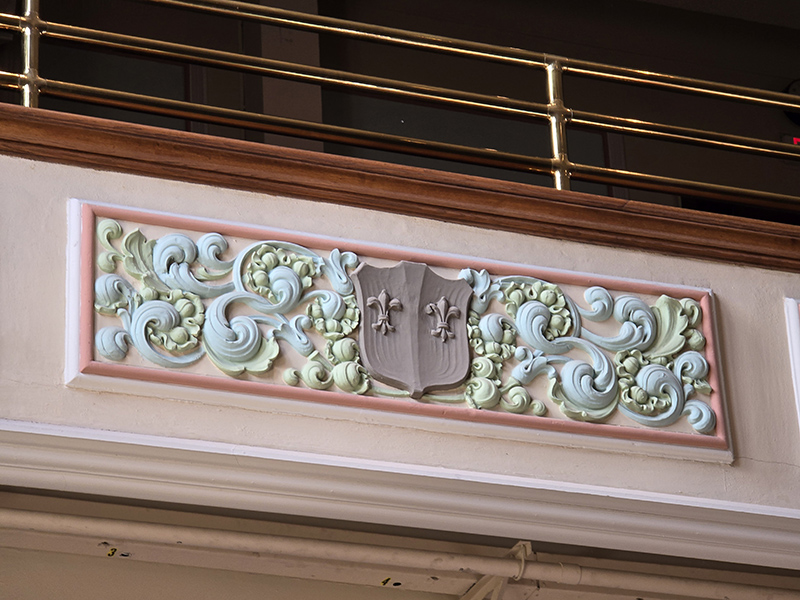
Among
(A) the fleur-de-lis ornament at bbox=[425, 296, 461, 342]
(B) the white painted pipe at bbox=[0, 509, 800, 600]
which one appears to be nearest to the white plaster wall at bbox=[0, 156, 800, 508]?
(A) the fleur-de-lis ornament at bbox=[425, 296, 461, 342]

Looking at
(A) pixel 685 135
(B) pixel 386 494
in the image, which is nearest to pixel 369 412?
(B) pixel 386 494

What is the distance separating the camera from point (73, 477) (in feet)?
11.1

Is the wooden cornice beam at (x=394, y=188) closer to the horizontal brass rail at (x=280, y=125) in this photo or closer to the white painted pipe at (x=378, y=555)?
the horizontal brass rail at (x=280, y=125)

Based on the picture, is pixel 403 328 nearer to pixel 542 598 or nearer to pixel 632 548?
pixel 632 548

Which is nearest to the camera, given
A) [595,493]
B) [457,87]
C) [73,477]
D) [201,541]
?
[73,477]

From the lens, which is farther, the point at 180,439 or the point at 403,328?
the point at 403,328

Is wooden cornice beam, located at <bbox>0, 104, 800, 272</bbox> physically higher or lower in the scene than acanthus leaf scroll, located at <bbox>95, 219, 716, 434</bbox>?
higher

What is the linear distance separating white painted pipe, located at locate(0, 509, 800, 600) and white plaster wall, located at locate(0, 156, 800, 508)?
2.01ft

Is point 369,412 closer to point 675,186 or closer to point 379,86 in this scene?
point 379,86

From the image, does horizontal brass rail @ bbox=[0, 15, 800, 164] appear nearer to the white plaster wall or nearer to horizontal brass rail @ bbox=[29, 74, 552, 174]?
horizontal brass rail @ bbox=[29, 74, 552, 174]

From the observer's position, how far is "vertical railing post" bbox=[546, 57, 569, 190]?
426 cm

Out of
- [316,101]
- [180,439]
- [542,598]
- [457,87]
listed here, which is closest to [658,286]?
[542,598]

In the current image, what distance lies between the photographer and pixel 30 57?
12.5ft

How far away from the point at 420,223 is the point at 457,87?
9.88ft
